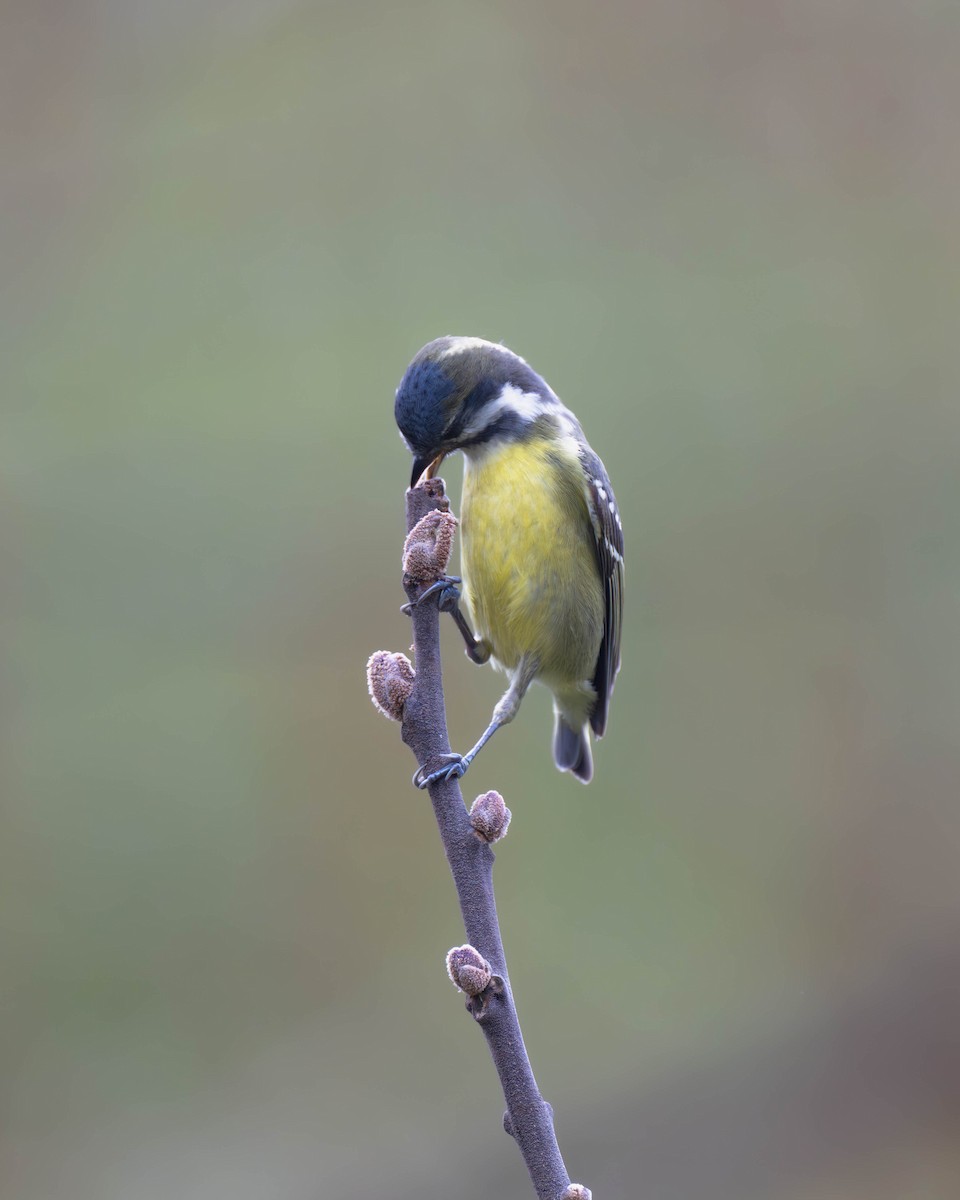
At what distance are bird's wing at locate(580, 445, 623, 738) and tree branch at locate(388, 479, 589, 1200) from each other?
1.62m

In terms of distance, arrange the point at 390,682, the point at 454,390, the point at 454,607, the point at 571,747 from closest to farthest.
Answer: the point at 390,682
the point at 454,607
the point at 454,390
the point at 571,747

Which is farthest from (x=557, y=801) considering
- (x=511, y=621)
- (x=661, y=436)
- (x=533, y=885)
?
(x=511, y=621)

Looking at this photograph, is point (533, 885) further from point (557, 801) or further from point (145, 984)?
point (145, 984)

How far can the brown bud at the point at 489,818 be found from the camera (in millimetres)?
1553

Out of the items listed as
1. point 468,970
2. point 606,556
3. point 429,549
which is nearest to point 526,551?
point 606,556

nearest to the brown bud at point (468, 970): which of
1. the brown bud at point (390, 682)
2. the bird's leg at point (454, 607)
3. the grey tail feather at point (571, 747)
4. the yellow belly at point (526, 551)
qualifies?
the brown bud at point (390, 682)

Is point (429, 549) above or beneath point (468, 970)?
above

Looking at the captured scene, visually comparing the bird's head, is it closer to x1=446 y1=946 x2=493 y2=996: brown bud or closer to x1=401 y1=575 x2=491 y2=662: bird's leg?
x1=401 y1=575 x2=491 y2=662: bird's leg

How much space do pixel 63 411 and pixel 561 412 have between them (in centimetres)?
316

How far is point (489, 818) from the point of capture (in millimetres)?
1554

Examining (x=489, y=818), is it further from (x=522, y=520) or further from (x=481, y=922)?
(x=522, y=520)

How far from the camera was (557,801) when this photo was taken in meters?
5.13

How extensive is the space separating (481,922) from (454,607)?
1.31m

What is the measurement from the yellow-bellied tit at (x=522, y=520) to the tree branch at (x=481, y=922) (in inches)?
47.4
